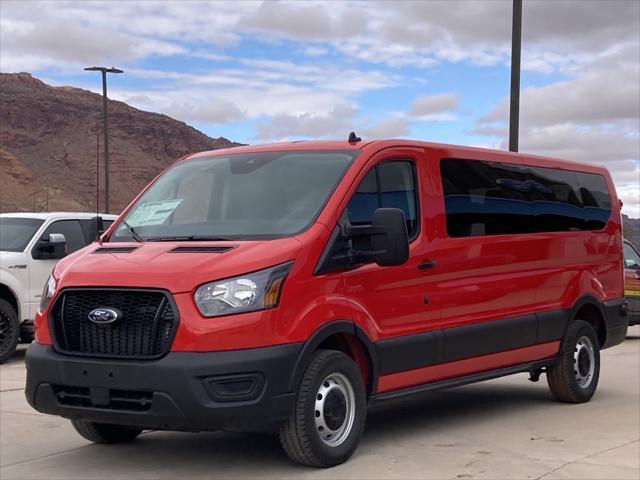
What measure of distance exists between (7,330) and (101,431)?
5706mm

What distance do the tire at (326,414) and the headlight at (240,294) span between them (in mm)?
552

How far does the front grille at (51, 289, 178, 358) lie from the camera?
609cm

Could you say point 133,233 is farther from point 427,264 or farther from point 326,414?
point 427,264

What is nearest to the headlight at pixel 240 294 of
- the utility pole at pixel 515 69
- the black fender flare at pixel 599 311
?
the black fender flare at pixel 599 311

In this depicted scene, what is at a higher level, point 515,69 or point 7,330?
point 515,69

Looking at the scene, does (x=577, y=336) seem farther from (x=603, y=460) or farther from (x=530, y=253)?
(x=603, y=460)

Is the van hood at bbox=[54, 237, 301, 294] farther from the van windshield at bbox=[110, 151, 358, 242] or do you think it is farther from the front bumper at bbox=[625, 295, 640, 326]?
the front bumper at bbox=[625, 295, 640, 326]

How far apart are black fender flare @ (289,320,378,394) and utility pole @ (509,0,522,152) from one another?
1207cm

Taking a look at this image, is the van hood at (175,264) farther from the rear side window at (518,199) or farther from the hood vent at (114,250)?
the rear side window at (518,199)

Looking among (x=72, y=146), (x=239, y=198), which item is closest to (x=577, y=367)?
(x=239, y=198)

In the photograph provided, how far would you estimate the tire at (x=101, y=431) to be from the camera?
7.32 metres

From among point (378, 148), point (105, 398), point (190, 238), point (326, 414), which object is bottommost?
point (326, 414)

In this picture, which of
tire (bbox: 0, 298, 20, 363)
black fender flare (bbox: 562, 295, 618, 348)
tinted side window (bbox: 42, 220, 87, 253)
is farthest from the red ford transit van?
tinted side window (bbox: 42, 220, 87, 253)

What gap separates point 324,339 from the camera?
6523 millimetres
